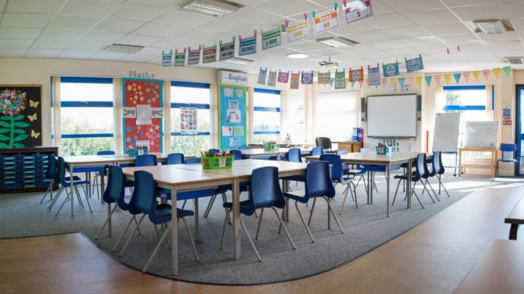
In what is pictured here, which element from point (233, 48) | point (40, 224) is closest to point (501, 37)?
point (233, 48)

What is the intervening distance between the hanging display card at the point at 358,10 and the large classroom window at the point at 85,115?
6083mm

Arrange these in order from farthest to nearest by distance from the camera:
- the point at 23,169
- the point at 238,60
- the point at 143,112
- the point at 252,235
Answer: the point at 143,112 < the point at 238,60 < the point at 23,169 < the point at 252,235

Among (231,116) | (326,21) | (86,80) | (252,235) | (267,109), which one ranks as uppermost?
(326,21)

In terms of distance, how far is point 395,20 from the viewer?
5645 mm

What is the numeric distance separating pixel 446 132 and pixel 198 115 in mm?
6379

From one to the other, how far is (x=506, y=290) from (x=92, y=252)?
3556mm

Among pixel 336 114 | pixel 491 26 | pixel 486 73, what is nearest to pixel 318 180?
pixel 491 26

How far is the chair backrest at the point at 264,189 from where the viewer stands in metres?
3.54

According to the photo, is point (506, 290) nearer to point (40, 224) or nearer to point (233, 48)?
point (40, 224)

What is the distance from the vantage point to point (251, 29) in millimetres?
6145

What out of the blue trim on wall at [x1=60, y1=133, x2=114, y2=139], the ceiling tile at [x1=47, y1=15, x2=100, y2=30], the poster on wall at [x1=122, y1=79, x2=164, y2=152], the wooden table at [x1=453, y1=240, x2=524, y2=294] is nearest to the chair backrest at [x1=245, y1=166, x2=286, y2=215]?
the wooden table at [x1=453, y1=240, x2=524, y2=294]

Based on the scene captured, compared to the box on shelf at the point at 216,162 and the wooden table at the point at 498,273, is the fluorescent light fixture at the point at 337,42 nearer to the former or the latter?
the box on shelf at the point at 216,162

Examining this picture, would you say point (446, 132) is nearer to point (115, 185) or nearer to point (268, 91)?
point (268, 91)

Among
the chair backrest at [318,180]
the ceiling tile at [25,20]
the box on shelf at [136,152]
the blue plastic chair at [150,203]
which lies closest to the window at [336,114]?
the box on shelf at [136,152]
